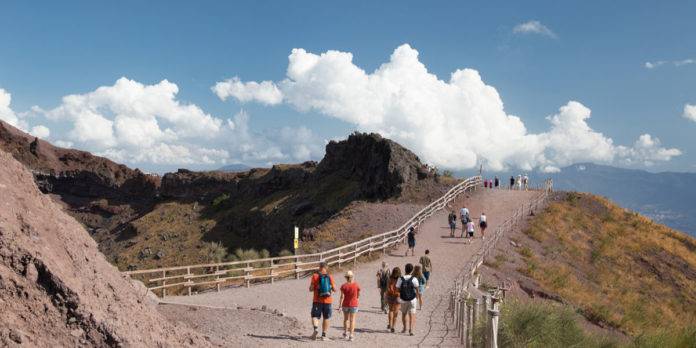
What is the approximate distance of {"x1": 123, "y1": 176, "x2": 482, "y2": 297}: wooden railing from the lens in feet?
68.5

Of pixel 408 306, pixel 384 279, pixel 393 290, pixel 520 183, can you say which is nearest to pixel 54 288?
pixel 393 290

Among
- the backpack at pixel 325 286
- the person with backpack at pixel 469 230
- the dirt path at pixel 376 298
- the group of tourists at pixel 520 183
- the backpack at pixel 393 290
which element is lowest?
the dirt path at pixel 376 298

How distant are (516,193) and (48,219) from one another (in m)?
43.1

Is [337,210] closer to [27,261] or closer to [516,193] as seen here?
[516,193]

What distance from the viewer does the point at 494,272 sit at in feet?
81.7

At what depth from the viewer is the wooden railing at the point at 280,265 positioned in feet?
68.5

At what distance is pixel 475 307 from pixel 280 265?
13.2 meters

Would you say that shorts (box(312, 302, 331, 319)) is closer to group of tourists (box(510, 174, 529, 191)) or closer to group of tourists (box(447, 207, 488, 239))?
group of tourists (box(447, 207, 488, 239))

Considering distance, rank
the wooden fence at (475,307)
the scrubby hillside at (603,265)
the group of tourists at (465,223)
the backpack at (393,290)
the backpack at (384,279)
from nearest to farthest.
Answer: the wooden fence at (475,307)
the backpack at (393,290)
the backpack at (384,279)
the scrubby hillside at (603,265)
the group of tourists at (465,223)

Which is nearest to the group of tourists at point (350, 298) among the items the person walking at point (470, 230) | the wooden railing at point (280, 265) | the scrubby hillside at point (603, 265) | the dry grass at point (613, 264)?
the wooden railing at point (280, 265)

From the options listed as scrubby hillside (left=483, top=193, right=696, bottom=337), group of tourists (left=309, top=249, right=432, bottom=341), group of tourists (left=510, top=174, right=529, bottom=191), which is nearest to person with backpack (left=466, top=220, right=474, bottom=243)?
scrubby hillside (left=483, top=193, right=696, bottom=337)

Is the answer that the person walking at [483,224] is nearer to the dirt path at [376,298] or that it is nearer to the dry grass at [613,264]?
the dirt path at [376,298]

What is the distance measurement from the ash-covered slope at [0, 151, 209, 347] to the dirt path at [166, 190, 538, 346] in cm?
439

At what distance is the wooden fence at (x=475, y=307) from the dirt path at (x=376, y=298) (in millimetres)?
493
